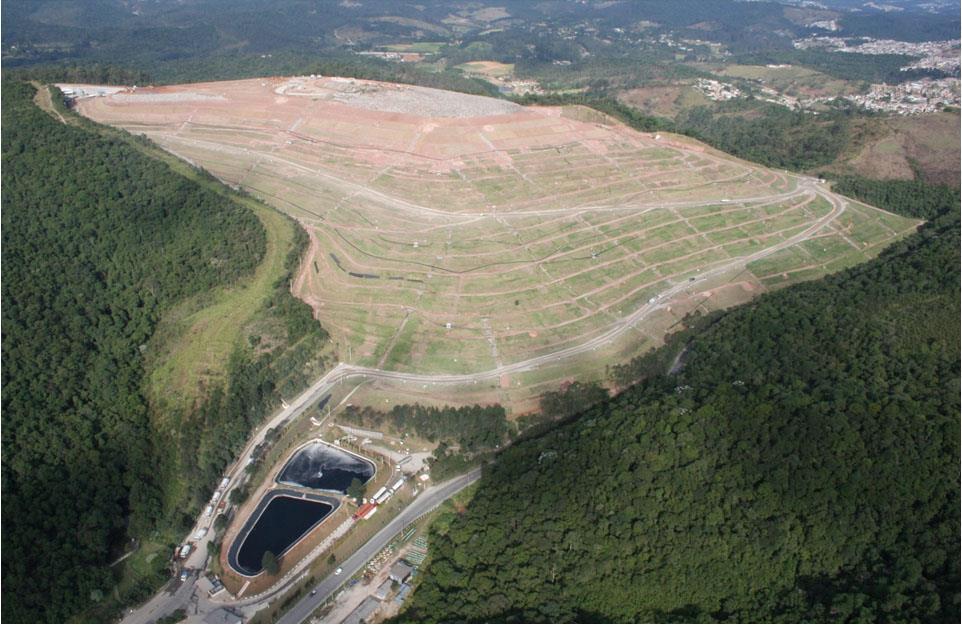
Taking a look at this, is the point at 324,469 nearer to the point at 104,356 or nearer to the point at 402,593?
the point at 402,593

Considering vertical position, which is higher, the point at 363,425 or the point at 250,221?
the point at 250,221

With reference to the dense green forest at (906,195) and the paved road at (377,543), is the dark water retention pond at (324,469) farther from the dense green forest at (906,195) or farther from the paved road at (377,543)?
the dense green forest at (906,195)

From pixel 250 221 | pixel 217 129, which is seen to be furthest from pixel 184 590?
pixel 217 129

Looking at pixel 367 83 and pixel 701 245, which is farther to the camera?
pixel 367 83

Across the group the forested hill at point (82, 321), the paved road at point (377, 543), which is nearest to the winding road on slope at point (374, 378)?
the paved road at point (377, 543)

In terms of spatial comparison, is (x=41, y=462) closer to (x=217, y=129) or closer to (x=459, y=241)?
(x=459, y=241)

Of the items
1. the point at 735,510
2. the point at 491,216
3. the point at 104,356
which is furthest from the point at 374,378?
the point at 735,510

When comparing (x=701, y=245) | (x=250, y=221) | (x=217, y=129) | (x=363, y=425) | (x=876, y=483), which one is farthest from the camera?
(x=217, y=129)

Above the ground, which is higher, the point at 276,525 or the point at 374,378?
the point at 374,378

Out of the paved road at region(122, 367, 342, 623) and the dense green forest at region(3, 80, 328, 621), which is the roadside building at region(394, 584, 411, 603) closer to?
the paved road at region(122, 367, 342, 623)
